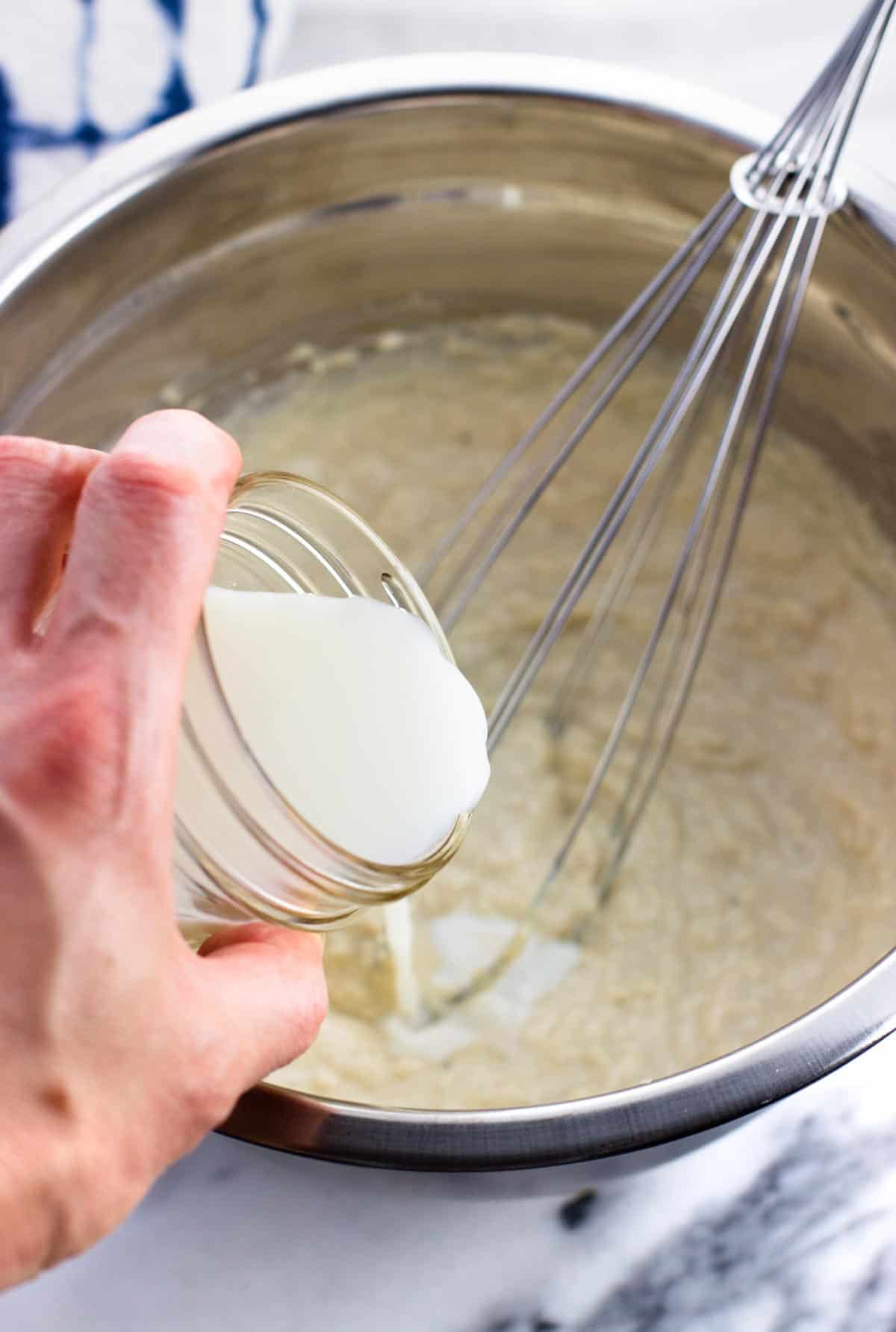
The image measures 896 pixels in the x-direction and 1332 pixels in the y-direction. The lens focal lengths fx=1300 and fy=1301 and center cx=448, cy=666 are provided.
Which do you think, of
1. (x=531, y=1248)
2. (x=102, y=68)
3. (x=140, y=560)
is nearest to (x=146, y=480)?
(x=140, y=560)

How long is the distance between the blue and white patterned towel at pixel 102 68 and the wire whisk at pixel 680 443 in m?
0.31

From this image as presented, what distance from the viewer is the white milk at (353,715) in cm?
43

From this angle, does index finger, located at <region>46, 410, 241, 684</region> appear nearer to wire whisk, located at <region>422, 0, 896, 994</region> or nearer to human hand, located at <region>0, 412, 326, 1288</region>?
human hand, located at <region>0, 412, 326, 1288</region>

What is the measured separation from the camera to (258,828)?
1.26 feet

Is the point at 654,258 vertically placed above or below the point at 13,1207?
above

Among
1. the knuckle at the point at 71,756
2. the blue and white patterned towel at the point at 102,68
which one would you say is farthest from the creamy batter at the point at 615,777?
the knuckle at the point at 71,756

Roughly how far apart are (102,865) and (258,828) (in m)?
0.06

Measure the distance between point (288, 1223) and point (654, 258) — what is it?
1.75ft

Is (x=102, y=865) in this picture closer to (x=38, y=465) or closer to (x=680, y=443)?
(x=38, y=465)

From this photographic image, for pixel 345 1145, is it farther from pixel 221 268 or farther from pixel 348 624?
pixel 221 268

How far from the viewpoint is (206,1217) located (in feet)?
1.71

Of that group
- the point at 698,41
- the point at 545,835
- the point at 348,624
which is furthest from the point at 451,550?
the point at 698,41

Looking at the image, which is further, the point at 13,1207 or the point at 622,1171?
the point at 622,1171

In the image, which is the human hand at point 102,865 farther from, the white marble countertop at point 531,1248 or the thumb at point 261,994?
the white marble countertop at point 531,1248
